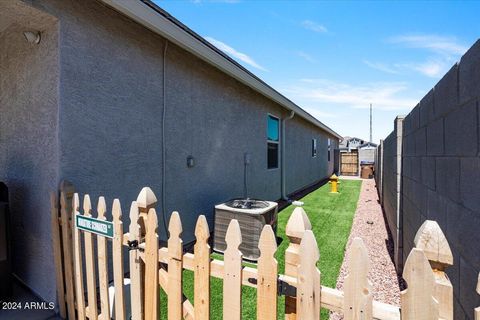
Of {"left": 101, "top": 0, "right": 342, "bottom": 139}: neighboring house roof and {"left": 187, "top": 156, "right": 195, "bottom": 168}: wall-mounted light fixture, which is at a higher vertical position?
{"left": 101, "top": 0, "right": 342, "bottom": 139}: neighboring house roof

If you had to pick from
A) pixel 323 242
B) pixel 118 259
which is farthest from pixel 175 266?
pixel 323 242

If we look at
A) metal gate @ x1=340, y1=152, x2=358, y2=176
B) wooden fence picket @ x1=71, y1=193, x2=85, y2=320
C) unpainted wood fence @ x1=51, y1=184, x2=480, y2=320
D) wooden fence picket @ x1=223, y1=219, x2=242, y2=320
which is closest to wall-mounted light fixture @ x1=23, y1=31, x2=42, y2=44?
unpainted wood fence @ x1=51, y1=184, x2=480, y2=320

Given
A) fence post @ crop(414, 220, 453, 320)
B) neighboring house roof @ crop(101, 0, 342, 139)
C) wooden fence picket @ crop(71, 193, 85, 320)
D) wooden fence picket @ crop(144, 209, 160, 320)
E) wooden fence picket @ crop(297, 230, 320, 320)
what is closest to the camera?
fence post @ crop(414, 220, 453, 320)

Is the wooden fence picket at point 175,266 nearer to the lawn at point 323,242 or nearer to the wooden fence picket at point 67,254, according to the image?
the lawn at point 323,242

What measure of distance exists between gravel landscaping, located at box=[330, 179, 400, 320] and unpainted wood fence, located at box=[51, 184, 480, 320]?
0.40m

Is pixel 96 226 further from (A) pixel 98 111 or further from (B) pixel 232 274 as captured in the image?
(A) pixel 98 111

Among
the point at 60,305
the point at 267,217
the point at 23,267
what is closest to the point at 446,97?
the point at 267,217

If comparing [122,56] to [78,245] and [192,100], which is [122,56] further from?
[78,245]

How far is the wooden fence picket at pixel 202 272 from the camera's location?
1.50 m

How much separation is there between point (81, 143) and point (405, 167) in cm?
412

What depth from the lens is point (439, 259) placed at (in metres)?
0.96

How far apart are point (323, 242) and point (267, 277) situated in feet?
12.6

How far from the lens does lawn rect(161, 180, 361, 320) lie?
110 inches

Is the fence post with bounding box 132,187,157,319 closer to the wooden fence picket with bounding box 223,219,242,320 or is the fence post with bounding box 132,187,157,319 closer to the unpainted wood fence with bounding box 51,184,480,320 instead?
the unpainted wood fence with bounding box 51,184,480,320
